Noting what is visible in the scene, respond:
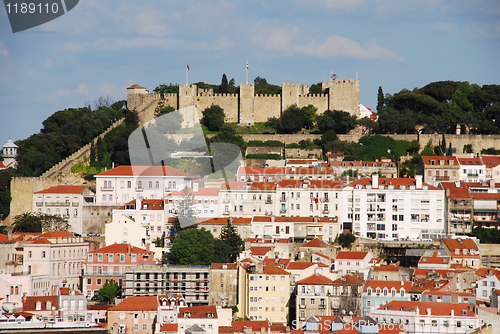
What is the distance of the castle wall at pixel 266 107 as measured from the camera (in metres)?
77.5

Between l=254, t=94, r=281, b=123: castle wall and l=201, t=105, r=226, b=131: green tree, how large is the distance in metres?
2.57

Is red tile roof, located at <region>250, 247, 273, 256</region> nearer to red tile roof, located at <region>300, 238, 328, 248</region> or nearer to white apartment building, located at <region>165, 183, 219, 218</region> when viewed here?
red tile roof, located at <region>300, 238, 328, 248</region>

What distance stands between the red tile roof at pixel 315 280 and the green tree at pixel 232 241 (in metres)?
6.38

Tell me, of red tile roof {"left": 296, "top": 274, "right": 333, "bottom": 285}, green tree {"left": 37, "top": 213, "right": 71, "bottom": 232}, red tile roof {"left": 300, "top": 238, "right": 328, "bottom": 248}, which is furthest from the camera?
green tree {"left": 37, "top": 213, "right": 71, "bottom": 232}

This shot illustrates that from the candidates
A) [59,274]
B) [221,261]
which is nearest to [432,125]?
[221,261]

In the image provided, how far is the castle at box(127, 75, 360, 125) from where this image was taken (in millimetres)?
76938

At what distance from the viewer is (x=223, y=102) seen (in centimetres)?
7825

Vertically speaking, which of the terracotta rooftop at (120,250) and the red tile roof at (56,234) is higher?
the red tile roof at (56,234)

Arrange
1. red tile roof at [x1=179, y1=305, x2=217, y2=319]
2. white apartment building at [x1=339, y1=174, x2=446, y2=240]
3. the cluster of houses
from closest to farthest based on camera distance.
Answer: red tile roof at [x1=179, y1=305, x2=217, y2=319] < the cluster of houses < white apartment building at [x1=339, y1=174, x2=446, y2=240]

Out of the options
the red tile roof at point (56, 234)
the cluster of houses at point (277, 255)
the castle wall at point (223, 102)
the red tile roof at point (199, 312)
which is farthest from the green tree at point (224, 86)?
the red tile roof at point (199, 312)

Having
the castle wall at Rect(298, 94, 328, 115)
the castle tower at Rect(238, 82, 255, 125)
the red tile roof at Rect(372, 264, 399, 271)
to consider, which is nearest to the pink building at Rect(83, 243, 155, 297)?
the red tile roof at Rect(372, 264, 399, 271)

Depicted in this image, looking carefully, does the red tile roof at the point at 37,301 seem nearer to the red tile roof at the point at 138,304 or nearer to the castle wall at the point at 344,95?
the red tile roof at the point at 138,304

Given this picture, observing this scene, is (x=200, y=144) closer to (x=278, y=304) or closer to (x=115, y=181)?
(x=115, y=181)

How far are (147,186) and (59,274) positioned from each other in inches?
A: 445
